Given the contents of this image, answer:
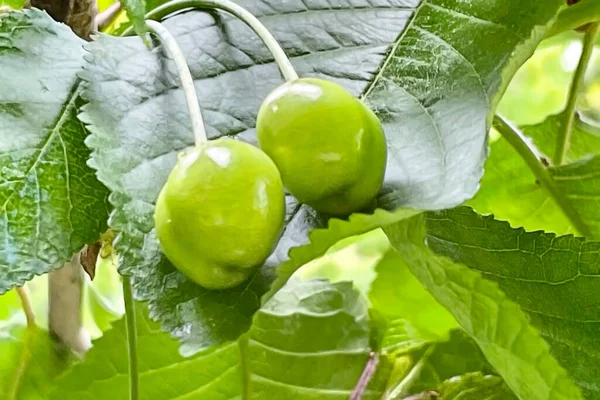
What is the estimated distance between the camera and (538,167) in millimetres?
510

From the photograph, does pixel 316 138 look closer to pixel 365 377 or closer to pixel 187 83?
pixel 187 83

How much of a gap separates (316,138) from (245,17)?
0.09 meters

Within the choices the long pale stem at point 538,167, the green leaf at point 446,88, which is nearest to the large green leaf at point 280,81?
the green leaf at point 446,88

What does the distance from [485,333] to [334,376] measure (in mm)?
171

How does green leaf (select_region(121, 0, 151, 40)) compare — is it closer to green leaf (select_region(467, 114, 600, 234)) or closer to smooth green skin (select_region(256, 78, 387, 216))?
smooth green skin (select_region(256, 78, 387, 216))

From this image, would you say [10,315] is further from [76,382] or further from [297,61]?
[297,61]

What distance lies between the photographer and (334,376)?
1.51 ft

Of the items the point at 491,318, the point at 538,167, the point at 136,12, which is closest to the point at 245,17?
the point at 136,12

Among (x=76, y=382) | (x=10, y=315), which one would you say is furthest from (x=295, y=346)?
(x=10, y=315)

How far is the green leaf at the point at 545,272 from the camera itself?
34cm

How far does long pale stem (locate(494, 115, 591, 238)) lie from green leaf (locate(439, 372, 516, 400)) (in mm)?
155

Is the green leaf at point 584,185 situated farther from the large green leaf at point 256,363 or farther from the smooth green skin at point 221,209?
the smooth green skin at point 221,209

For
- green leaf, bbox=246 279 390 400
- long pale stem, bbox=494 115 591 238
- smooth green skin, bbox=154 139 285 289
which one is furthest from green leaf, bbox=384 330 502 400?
smooth green skin, bbox=154 139 285 289

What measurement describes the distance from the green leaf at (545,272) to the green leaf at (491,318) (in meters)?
0.04
